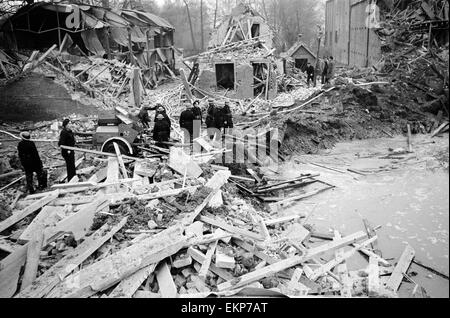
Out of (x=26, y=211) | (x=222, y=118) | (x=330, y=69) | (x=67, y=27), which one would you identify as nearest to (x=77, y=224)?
(x=26, y=211)

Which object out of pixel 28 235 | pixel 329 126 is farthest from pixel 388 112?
pixel 28 235

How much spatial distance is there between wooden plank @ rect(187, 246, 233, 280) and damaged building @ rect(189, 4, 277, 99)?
17.1m

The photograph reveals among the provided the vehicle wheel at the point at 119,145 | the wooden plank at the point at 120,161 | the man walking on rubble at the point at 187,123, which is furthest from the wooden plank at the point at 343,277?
the man walking on rubble at the point at 187,123

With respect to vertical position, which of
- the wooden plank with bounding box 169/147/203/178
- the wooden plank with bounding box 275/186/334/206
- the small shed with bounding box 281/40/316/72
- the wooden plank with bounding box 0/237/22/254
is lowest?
the wooden plank with bounding box 275/186/334/206

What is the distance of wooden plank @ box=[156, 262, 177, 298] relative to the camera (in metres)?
5.36

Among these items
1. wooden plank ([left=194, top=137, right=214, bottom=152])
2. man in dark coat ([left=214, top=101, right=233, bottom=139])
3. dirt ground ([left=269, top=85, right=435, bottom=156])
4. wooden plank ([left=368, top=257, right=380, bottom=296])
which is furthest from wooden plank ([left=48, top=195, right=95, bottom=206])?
dirt ground ([left=269, top=85, right=435, bottom=156])

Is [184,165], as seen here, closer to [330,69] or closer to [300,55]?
[330,69]

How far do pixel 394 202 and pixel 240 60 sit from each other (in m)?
16.5

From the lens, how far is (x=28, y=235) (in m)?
6.57

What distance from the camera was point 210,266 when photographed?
19.9 feet

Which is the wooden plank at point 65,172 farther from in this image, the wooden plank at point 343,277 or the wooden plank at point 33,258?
the wooden plank at point 343,277

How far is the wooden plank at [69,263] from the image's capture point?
5223mm

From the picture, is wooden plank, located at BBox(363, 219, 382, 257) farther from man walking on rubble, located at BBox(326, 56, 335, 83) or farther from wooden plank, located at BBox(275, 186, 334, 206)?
man walking on rubble, located at BBox(326, 56, 335, 83)
